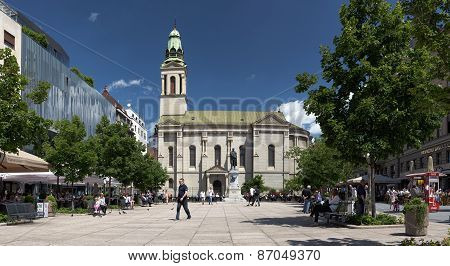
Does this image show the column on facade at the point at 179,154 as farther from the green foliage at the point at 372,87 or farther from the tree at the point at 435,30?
the tree at the point at 435,30

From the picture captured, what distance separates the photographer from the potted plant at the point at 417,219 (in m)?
13.1

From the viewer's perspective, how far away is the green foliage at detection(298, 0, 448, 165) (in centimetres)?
1634

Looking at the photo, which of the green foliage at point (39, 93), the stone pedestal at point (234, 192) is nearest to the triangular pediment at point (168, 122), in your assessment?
Result: the stone pedestal at point (234, 192)

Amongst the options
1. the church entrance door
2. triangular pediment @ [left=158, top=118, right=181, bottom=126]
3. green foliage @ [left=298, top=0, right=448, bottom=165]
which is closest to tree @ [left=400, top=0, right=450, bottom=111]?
green foliage @ [left=298, top=0, right=448, bottom=165]

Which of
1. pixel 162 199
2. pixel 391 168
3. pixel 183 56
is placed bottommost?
pixel 162 199

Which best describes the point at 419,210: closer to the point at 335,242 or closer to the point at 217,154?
the point at 335,242

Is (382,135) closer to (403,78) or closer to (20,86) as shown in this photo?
(403,78)

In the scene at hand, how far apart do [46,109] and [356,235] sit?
42.7 meters

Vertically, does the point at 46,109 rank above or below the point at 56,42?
below

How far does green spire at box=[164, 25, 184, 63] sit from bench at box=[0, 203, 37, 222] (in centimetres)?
9148

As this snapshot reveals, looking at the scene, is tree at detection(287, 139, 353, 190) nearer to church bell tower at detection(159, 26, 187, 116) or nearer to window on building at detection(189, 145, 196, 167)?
window on building at detection(189, 145, 196, 167)

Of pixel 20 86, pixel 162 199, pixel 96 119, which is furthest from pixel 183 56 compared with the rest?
pixel 20 86

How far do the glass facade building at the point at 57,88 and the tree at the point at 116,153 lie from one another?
26.3ft

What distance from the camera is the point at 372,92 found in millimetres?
16891
